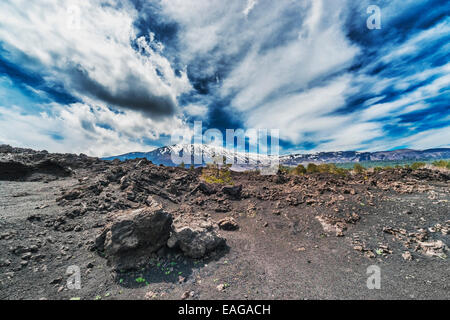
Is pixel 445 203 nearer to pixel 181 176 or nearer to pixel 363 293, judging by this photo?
pixel 363 293

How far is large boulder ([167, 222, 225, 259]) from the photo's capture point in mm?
7371

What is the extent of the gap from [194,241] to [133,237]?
8.29ft

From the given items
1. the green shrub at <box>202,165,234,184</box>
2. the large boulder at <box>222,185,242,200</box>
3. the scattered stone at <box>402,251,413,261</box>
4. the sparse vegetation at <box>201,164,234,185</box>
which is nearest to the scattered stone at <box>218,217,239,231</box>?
the large boulder at <box>222,185,242,200</box>

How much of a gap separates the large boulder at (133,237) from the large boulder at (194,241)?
55 centimetres

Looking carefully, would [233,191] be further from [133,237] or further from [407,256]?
[407,256]

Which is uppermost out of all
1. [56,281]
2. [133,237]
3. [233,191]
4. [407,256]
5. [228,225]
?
[233,191]

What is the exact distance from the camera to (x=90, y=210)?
10102 mm

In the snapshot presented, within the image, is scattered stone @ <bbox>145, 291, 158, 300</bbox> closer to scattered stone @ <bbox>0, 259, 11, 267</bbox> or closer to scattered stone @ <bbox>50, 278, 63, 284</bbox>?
scattered stone @ <bbox>50, 278, 63, 284</bbox>

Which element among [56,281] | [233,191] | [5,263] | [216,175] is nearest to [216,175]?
[216,175]

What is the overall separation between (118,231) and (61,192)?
8.55m

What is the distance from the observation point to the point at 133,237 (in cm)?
666

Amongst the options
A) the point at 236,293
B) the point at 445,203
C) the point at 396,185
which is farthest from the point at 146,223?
the point at 396,185

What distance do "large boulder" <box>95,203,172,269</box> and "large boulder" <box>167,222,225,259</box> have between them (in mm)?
547
